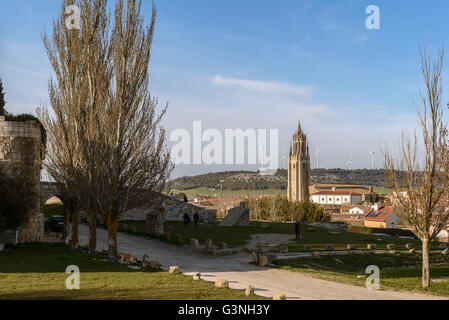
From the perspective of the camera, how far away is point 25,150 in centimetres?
2484

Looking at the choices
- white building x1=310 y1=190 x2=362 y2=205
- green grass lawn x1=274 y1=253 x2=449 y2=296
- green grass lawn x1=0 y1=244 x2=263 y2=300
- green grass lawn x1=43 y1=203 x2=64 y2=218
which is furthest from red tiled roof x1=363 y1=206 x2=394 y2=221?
white building x1=310 y1=190 x2=362 y2=205

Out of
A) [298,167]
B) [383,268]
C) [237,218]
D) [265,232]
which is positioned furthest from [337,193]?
[383,268]

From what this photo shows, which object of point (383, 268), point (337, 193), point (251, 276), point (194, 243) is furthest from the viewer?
point (337, 193)

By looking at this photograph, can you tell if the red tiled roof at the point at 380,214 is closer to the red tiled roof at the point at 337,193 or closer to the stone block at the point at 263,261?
the stone block at the point at 263,261

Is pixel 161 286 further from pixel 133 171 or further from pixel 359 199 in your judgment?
pixel 359 199

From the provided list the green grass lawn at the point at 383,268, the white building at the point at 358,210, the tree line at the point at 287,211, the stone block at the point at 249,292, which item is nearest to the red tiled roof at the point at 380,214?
the tree line at the point at 287,211

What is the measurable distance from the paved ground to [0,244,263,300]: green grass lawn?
155 centimetres

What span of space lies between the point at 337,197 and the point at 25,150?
15397 cm

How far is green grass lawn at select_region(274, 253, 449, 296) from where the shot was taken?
1692 centimetres

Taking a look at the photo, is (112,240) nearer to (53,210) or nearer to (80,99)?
(80,99)

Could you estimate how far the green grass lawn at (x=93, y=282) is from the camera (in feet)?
40.9

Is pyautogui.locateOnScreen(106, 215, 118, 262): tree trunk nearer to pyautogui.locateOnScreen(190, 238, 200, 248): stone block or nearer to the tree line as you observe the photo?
pyautogui.locateOnScreen(190, 238, 200, 248): stone block

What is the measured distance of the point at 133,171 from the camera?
19766 mm

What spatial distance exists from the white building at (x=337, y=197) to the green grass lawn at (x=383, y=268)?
14107cm
